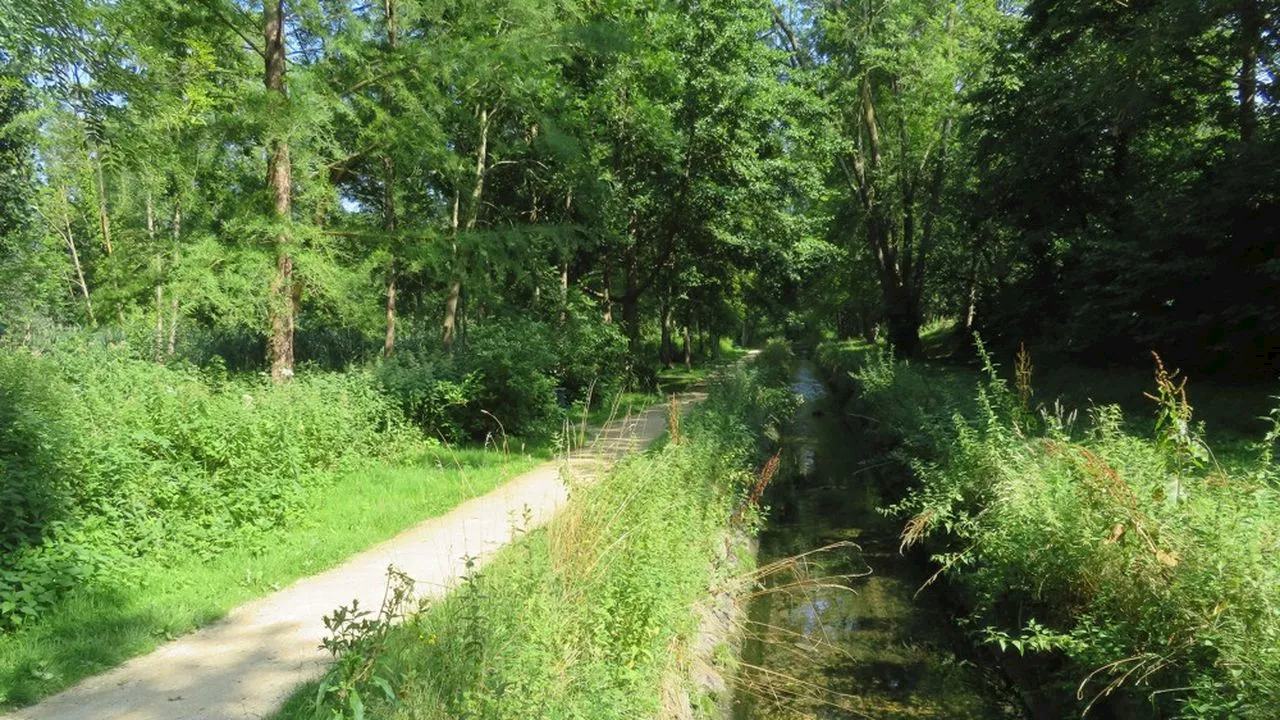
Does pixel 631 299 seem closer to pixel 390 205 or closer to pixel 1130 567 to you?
pixel 390 205

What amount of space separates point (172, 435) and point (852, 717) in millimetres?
6931

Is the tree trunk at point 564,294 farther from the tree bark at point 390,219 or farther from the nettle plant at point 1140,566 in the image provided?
the nettle plant at point 1140,566

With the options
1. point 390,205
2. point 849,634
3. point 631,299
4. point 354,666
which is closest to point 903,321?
point 631,299

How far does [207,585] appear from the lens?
6055 mm

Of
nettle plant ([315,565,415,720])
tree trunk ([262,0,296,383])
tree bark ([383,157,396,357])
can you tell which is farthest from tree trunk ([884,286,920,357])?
nettle plant ([315,565,415,720])

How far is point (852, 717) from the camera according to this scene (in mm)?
6355

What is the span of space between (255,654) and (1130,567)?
5.97 metres

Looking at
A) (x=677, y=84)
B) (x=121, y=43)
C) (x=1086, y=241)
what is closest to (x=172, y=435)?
→ (x=121, y=43)

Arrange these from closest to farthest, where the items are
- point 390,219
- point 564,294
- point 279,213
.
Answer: point 279,213 < point 390,219 < point 564,294

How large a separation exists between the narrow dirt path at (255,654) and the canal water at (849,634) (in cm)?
248

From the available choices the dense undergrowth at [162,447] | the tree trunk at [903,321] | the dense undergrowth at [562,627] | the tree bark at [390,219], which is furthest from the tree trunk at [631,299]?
the dense undergrowth at [562,627]

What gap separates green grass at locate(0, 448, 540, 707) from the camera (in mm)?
4641

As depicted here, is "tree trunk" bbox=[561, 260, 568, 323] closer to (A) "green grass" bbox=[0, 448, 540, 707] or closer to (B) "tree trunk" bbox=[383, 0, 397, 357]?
(B) "tree trunk" bbox=[383, 0, 397, 357]

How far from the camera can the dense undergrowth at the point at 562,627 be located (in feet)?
10.8
